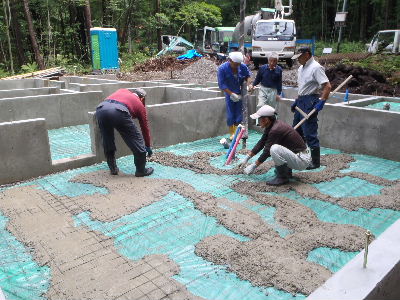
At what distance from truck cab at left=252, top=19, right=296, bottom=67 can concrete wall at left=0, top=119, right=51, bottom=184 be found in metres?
12.6

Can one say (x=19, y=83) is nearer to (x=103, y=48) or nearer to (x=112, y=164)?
(x=103, y=48)

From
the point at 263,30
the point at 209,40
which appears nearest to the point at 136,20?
the point at 209,40

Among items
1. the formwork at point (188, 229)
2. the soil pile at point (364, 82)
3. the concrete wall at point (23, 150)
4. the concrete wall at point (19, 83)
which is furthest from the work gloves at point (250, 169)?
the concrete wall at point (19, 83)

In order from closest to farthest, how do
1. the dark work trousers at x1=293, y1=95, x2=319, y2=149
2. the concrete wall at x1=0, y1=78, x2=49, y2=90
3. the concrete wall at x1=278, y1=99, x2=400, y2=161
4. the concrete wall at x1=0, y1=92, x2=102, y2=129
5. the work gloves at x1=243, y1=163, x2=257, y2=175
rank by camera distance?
the work gloves at x1=243, y1=163, x2=257, y2=175 < the dark work trousers at x1=293, y1=95, x2=319, y2=149 < the concrete wall at x1=278, y1=99, x2=400, y2=161 < the concrete wall at x1=0, y1=92, x2=102, y2=129 < the concrete wall at x1=0, y1=78, x2=49, y2=90

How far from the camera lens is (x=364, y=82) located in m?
10.4

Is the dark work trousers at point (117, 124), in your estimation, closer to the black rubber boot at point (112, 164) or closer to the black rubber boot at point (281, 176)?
the black rubber boot at point (112, 164)

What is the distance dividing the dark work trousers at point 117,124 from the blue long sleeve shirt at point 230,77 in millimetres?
2033

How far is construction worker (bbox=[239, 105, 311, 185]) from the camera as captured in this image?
14.2ft

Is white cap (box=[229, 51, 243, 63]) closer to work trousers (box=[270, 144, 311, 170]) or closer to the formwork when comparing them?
the formwork

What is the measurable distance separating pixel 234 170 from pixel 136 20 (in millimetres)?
23364

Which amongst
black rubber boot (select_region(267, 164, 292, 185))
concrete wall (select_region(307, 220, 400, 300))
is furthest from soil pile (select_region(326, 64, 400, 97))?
concrete wall (select_region(307, 220, 400, 300))

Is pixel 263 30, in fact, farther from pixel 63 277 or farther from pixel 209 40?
pixel 63 277

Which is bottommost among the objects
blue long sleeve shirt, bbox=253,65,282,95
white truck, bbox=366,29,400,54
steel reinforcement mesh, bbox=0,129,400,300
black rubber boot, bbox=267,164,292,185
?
steel reinforcement mesh, bbox=0,129,400,300

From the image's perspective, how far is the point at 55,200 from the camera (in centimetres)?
406
